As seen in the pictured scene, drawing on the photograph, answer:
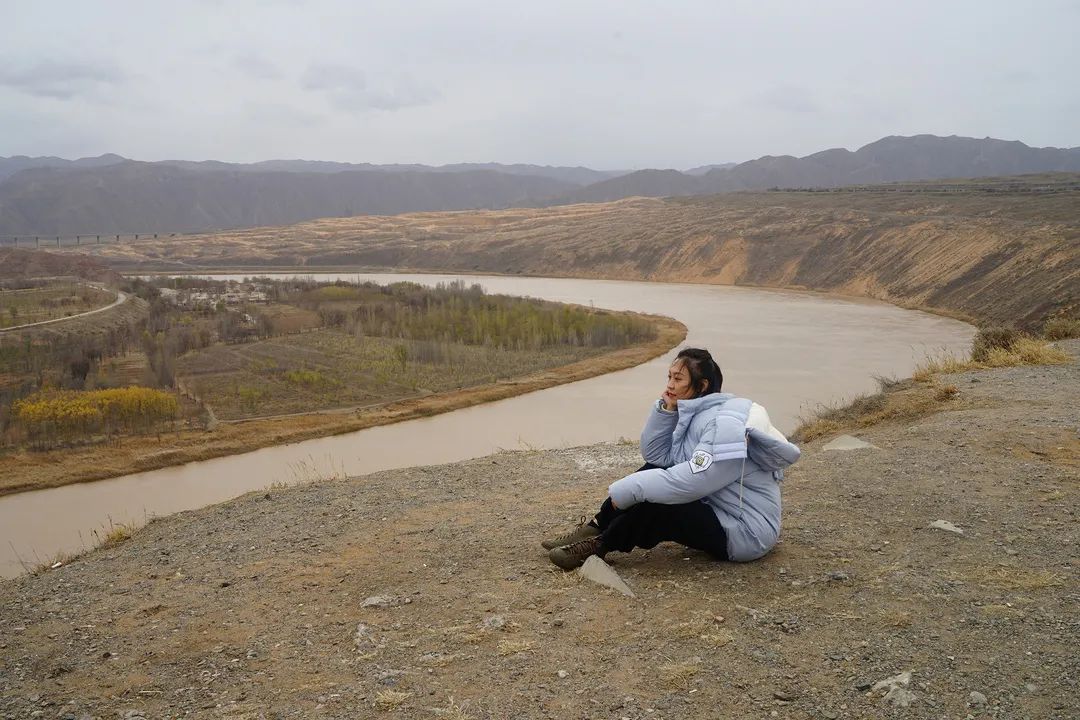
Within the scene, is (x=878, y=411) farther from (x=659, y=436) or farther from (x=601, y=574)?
(x=601, y=574)

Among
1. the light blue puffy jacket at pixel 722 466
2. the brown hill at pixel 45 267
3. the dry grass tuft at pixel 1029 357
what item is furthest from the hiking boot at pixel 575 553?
the brown hill at pixel 45 267

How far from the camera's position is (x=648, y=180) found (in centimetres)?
13350

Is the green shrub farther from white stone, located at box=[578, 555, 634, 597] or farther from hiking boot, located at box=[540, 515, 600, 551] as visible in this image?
white stone, located at box=[578, 555, 634, 597]

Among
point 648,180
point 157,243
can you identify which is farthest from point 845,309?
point 648,180

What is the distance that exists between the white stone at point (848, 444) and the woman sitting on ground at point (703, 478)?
3.80 m

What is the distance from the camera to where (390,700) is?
3.30 m

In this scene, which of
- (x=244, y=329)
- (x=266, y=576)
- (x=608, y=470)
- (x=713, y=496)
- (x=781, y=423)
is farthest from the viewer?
(x=244, y=329)

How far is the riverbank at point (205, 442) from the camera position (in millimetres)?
13922

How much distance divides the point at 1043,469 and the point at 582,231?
186 feet

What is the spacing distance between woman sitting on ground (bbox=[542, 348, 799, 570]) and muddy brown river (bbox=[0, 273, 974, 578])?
651 cm

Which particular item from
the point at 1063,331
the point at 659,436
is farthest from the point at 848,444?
the point at 1063,331

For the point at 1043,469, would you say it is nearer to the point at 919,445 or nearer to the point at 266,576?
the point at 919,445

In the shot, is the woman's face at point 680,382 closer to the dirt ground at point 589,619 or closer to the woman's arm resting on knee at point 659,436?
the woman's arm resting on knee at point 659,436

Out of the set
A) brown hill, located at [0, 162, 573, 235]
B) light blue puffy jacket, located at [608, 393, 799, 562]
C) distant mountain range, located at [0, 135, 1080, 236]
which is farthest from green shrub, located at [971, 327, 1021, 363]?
brown hill, located at [0, 162, 573, 235]
